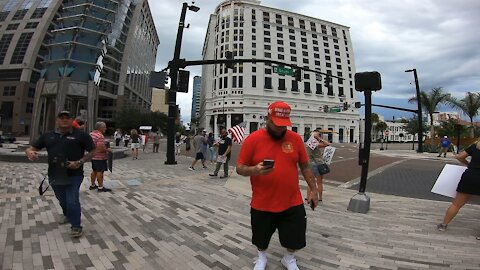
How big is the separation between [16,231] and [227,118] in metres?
83.2

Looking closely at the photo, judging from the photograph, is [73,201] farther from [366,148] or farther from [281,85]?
[281,85]

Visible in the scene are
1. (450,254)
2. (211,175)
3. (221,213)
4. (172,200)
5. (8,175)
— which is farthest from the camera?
(211,175)

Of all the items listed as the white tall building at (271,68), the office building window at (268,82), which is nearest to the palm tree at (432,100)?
the white tall building at (271,68)

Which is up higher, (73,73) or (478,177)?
(73,73)

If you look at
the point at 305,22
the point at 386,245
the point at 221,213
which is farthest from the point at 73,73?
the point at 305,22

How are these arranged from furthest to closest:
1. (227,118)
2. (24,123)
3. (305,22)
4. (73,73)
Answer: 1. (305,22)
2. (227,118)
3. (24,123)
4. (73,73)

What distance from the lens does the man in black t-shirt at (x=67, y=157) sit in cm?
415

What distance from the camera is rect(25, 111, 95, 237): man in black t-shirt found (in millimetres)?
4148

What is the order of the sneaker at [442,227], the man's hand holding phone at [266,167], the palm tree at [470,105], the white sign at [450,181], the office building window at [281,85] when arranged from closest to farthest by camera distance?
the man's hand holding phone at [266,167], the sneaker at [442,227], the white sign at [450,181], the palm tree at [470,105], the office building window at [281,85]

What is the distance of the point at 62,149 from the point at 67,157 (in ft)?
0.39

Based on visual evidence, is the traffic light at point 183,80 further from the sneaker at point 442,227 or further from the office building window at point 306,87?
the office building window at point 306,87

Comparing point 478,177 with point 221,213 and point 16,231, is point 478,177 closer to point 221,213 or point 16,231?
point 221,213

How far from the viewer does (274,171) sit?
3.05 metres

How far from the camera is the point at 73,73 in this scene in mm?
19562
